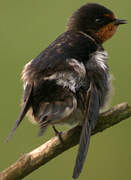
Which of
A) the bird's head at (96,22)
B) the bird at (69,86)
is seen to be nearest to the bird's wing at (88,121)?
the bird at (69,86)

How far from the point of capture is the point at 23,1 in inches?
257

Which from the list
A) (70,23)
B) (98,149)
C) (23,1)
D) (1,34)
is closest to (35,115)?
(70,23)

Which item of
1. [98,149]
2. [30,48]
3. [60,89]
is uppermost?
[60,89]

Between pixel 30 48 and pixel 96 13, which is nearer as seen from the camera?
pixel 96 13

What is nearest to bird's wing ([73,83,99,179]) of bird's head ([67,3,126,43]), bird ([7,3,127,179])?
bird ([7,3,127,179])

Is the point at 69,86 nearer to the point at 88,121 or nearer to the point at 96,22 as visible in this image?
the point at 88,121

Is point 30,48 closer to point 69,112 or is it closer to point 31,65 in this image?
point 31,65

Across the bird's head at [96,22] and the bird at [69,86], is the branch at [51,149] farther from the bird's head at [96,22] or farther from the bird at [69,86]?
the bird's head at [96,22]

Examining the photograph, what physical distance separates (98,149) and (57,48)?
151cm

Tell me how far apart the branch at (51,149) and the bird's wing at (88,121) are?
73 mm

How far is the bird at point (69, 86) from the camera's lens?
376cm

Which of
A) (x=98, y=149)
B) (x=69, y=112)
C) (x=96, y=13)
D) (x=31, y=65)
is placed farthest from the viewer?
(x=98, y=149)

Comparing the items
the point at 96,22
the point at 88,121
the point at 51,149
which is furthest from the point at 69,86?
the point at 96,22

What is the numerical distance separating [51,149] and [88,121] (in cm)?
30
